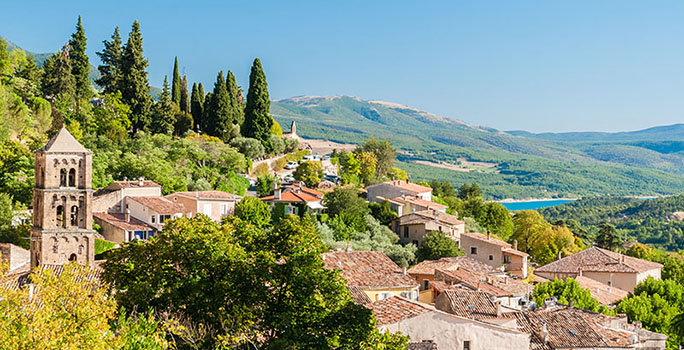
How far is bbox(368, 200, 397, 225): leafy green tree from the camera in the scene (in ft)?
190

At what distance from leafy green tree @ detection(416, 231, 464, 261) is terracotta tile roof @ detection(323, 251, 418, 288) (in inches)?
357

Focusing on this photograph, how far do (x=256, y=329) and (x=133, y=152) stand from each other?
37236 millimetres

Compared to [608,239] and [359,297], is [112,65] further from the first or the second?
[608,239]

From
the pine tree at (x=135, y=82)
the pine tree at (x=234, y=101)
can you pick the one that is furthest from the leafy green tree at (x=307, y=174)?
the pine tree at (x=135, y=82)

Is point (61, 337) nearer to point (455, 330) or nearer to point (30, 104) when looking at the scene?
point (455, 330)

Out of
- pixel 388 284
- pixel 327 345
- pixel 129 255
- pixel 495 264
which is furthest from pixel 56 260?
pixel 495 264

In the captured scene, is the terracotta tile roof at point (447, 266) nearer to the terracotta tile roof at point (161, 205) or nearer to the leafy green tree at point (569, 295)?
the leafy green tree at point (569, 295)

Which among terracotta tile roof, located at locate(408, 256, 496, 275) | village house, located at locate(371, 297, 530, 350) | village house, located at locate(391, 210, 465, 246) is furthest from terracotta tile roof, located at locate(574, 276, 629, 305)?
village house, located at locate(371, 297, 530, 350)

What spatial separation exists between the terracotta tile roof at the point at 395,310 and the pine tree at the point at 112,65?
35.2 metres

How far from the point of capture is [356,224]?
52906 mm

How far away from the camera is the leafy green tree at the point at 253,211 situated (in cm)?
4663

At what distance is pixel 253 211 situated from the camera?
4744 cm

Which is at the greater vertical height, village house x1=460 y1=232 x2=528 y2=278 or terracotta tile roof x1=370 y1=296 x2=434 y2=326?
terracotta tile roof x1=370 y1=296 x2=434 y2=326

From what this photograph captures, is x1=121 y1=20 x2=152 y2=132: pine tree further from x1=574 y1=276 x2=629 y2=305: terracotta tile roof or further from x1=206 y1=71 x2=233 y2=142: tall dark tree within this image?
x1=574 y1=276 x2=629 y2=305: terracotta tile roof
